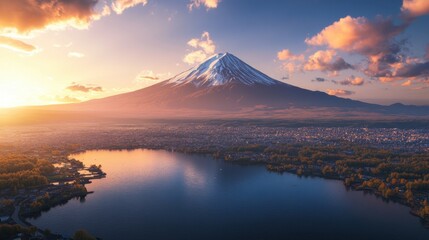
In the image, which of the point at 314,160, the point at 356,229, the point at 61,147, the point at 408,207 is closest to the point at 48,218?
the point at 356,229

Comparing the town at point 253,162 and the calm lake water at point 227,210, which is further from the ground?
the town at point 253,162

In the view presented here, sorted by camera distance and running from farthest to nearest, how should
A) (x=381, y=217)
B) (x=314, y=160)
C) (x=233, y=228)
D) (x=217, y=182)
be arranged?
(x=314, y=160) < (x=217, y=182) < (x=381, y=217) < (x=233, y=228)

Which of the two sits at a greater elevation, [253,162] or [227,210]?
[253,162]

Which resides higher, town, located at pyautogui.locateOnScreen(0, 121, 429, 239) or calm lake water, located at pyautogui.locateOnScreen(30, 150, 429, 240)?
town, located at pyautogui.locateOnScreen(0, 121, 429, 239)

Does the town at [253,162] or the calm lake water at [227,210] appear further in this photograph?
the town at [253,162]

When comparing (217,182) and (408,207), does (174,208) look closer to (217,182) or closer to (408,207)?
(217,182)

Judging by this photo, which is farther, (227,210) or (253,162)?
(253,162)

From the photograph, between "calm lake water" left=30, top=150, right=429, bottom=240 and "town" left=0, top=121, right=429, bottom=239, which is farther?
"town" left=0, top=121, right=429, bottom=239

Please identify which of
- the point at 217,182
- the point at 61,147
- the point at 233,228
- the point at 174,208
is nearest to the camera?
the point at 233,228
